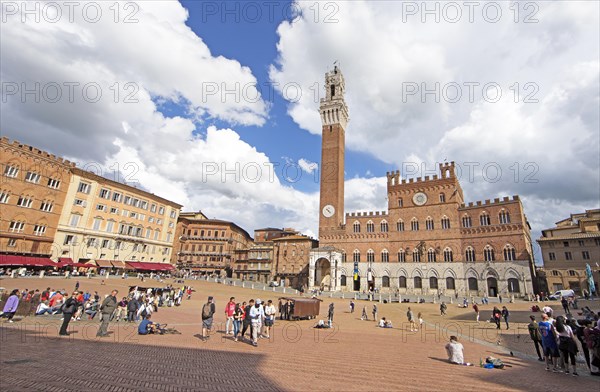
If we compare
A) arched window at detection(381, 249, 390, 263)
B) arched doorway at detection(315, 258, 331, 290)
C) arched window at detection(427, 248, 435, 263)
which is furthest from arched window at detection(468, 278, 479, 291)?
arched doorway at detection(315, 258, 331, 290)

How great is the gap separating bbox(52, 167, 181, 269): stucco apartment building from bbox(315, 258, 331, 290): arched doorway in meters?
28.3

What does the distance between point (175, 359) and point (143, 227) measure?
1858 inches

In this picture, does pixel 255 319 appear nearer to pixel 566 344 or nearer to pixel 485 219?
pixel 566 344

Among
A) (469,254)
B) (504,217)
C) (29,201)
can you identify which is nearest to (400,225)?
(469,254)

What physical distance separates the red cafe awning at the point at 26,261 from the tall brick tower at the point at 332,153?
4082cm

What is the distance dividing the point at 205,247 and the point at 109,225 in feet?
69.1

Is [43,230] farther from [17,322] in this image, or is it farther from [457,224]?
[457,224]

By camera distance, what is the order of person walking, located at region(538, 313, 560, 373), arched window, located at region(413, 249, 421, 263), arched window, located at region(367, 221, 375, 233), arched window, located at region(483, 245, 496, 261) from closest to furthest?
person walking, located at region(538, 313, 560, 373)
arched window, located at region(483, 245, 496, 261)
arched window, located at region(413, 249, 421, 263)
arched window, located at region(367, 221, 375, 233)

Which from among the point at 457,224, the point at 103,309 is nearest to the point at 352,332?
the point at 103,309

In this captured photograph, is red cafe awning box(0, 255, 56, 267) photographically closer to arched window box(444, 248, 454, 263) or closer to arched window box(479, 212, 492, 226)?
arched window box(444, 248, 454, 263)

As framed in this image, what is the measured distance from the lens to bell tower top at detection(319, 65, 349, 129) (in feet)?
204

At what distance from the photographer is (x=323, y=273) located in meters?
53.1

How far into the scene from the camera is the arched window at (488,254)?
43.3m

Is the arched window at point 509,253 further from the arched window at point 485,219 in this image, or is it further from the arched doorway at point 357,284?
the arched doorway at point 357,284
